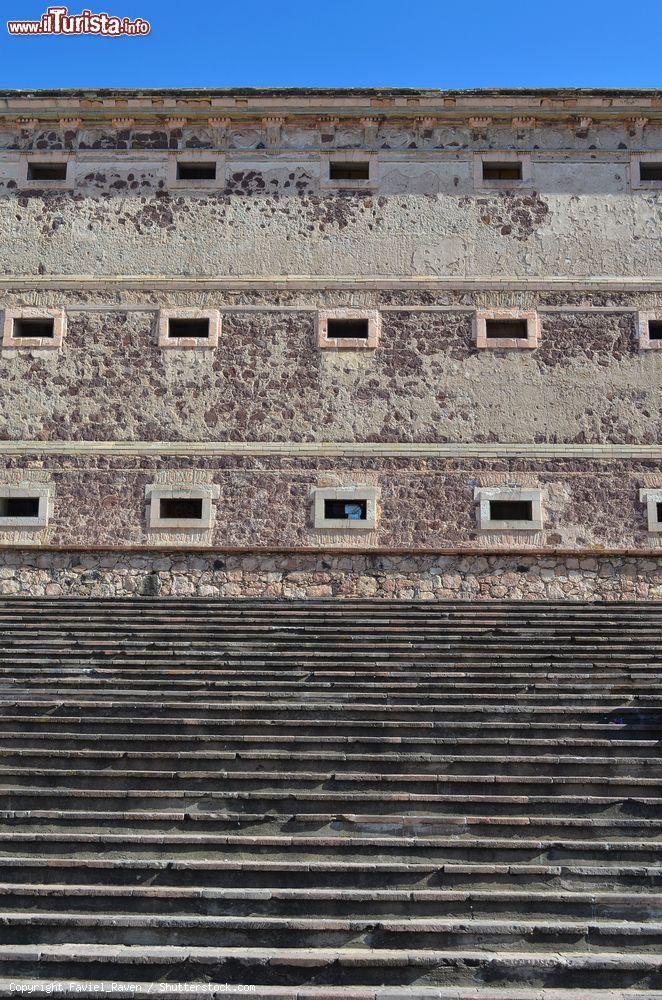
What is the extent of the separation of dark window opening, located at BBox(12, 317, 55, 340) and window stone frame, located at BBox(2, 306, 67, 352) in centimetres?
4

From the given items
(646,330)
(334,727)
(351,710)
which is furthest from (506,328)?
(334,727)

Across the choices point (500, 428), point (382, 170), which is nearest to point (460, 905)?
point (500, 428)

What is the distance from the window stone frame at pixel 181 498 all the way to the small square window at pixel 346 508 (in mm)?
1074

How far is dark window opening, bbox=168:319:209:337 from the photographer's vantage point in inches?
471

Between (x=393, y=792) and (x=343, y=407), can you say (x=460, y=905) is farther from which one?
(x=343, y=407)

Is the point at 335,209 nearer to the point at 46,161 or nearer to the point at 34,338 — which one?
the point at 46,161

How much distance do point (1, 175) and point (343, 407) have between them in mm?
4735

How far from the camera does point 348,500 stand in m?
11.4

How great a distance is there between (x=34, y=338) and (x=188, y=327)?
166 centimetres

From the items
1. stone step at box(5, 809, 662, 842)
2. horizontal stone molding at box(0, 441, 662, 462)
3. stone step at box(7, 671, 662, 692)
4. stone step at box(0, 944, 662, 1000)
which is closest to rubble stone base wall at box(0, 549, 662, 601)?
horizontal stone molding at box(0, 441, 662, 462)

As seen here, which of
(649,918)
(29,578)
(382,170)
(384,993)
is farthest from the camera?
(382,170)

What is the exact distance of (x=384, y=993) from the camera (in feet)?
15.2

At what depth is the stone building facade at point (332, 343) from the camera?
11312 mm

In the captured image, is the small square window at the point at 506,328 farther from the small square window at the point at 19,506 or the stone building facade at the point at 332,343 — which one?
the small square window at the point at 19,506
